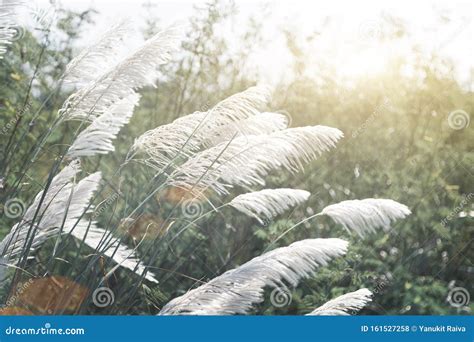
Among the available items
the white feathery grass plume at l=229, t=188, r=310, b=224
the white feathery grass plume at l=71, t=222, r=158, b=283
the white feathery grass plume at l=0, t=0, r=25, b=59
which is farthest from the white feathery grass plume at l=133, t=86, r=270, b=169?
the white feathery grass plume at l=0, t=0, r=25, b=59

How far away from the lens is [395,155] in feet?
17.4

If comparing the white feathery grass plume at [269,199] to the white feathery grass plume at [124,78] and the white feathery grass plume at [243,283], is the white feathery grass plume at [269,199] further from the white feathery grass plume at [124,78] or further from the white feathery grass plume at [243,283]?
the white feathery grass plume at [124,78]

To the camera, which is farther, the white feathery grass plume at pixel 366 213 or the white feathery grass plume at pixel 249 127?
the white feathery grass plume at pixel 249 127

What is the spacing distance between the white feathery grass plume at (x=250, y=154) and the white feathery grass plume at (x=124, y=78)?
359 mm

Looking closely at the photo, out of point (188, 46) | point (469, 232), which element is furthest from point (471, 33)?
point (188, 46)

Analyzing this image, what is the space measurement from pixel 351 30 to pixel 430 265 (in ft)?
5.17

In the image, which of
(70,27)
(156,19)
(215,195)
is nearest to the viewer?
(215,195)

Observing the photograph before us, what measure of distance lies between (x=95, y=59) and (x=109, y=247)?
2.52ft

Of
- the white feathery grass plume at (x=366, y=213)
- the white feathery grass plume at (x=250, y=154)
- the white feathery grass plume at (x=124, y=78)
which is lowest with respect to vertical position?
the white feathery grass plume at (x=366, y=213)

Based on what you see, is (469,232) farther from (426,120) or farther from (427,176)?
(426,120)

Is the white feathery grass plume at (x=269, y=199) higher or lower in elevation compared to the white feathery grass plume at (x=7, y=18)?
lower

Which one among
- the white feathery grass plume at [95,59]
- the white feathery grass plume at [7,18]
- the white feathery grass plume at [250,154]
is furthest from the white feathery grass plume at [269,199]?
the white feathery grass plume at [7,18]

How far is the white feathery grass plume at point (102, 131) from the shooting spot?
117 inches

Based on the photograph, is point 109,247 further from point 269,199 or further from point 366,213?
point 366,213
